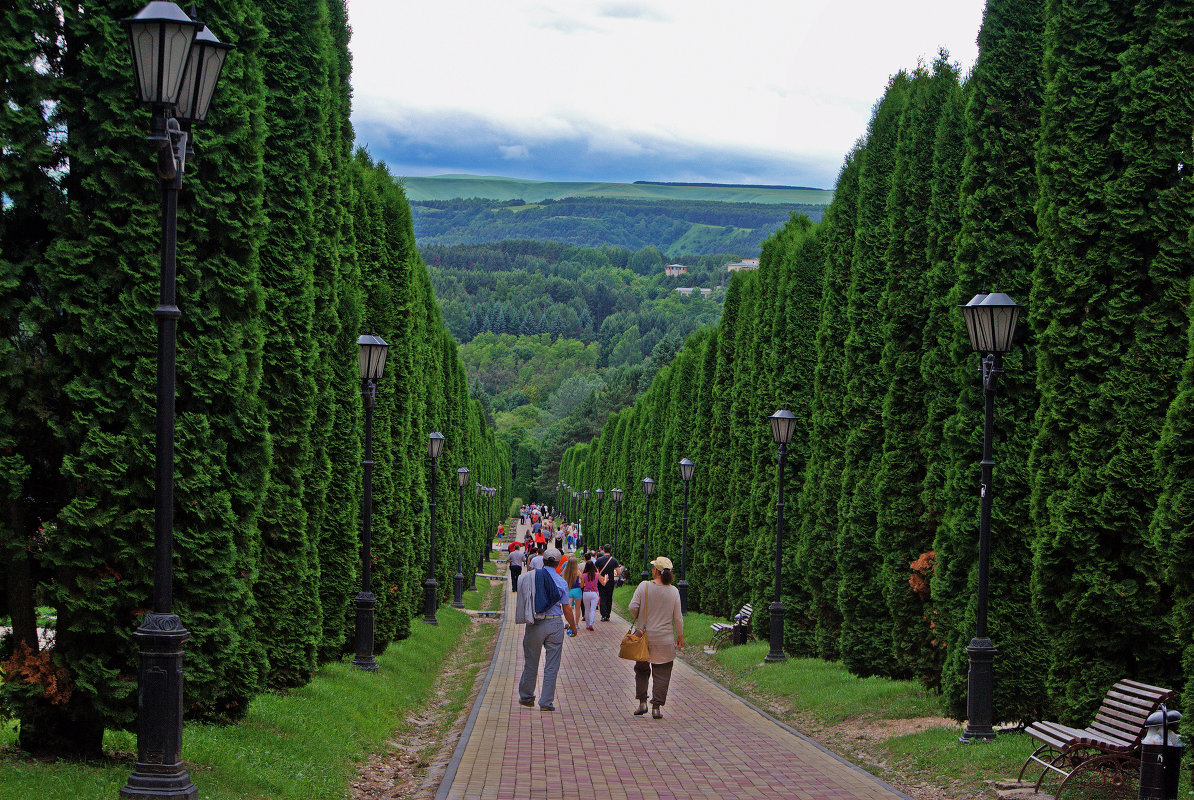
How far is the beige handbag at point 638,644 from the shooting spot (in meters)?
12.8

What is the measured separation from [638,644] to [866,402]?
19.8 feet

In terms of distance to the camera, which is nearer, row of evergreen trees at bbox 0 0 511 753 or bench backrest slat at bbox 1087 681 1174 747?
row of evergreen trees at bbox 0 0 511 753

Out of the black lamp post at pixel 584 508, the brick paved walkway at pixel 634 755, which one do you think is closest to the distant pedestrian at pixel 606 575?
the brick paved walkway at pixel 634 755

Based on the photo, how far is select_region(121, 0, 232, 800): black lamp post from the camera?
6.21 m

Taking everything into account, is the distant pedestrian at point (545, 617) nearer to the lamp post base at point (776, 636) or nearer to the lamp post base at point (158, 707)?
the lamp post base at point (776, 636)

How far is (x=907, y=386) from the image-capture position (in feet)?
48.6

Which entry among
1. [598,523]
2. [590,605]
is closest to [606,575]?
[590,605]

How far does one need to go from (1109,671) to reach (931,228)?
22.4 feet

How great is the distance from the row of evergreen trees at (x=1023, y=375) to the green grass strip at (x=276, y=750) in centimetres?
653

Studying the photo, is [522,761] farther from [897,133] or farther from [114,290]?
[897,133]

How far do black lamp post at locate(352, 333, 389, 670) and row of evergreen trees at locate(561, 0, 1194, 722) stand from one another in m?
7.08

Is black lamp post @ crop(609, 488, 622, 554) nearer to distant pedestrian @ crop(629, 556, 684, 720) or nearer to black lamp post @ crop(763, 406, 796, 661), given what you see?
black lamp post @ crop(763, 406, 796, 661)

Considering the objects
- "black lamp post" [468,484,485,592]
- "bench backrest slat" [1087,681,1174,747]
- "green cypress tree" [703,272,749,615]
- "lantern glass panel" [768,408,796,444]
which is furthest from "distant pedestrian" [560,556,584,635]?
"black lamp post" [468,484,485,592]

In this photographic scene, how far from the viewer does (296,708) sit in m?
11.3
